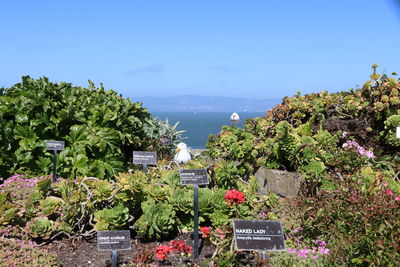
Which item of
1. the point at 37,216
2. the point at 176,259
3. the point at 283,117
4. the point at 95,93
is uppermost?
the point at 95,93

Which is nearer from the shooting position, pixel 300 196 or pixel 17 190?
pixel 300 196

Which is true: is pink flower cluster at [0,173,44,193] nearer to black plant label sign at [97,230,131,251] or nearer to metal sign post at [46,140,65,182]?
metal sign post at [46,140,65,182]

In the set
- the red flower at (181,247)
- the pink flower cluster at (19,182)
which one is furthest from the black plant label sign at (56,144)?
the red flower at (181,247)

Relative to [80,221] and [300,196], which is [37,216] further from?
[300,196]

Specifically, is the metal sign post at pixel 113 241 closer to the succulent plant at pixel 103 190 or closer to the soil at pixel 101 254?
the soil at pixel 101 254

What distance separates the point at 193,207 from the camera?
15.3ft

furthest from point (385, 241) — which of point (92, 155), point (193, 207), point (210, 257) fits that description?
point (92, 155)

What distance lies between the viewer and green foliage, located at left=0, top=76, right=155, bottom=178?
21.2ft

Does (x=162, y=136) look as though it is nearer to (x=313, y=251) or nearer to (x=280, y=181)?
→ (x=280, y=181)

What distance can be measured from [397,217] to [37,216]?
3.44m

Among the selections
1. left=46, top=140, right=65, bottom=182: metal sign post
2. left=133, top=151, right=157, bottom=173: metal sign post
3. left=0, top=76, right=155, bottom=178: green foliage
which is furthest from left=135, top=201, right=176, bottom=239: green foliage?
left=46, top=140, right=65, bottom=182: metal sign post

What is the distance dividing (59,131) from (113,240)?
11.2 ft

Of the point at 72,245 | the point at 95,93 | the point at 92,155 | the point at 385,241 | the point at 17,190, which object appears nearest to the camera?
the point at 385,241

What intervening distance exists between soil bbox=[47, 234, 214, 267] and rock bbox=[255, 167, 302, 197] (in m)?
1.47
